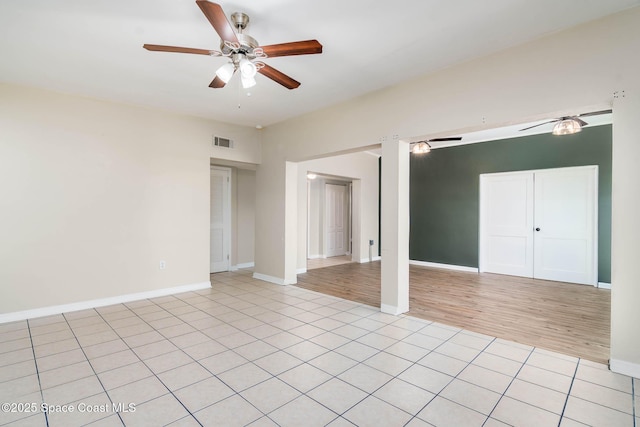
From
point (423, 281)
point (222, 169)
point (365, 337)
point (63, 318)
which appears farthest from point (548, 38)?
point (63, 318)

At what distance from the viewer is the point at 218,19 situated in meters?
1.97

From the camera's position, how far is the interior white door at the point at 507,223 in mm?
6043

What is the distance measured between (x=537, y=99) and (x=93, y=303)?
5.71 metres

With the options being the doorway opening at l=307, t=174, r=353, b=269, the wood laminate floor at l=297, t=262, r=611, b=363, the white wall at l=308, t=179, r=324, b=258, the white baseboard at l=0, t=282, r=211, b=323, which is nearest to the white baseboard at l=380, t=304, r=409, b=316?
the wood laminate floor at l=297, t=262, r=611, b=363

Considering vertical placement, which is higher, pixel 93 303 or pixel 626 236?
pixel 626 236

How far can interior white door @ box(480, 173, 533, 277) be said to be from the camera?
6.04m

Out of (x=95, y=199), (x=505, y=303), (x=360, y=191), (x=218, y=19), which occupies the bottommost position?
(x=505, y=303)

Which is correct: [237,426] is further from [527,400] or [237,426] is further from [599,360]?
[599,360]

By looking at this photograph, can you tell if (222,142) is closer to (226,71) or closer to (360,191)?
(226,71)

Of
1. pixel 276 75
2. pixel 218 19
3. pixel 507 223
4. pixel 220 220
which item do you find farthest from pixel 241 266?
pixel 507 223

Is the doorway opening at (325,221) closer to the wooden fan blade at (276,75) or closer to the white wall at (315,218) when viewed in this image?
the white wall at (315,218)

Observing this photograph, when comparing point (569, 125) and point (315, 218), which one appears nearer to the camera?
point (569, 125)

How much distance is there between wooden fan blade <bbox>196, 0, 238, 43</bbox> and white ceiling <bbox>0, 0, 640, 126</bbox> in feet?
0.93

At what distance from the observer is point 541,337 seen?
315cm
